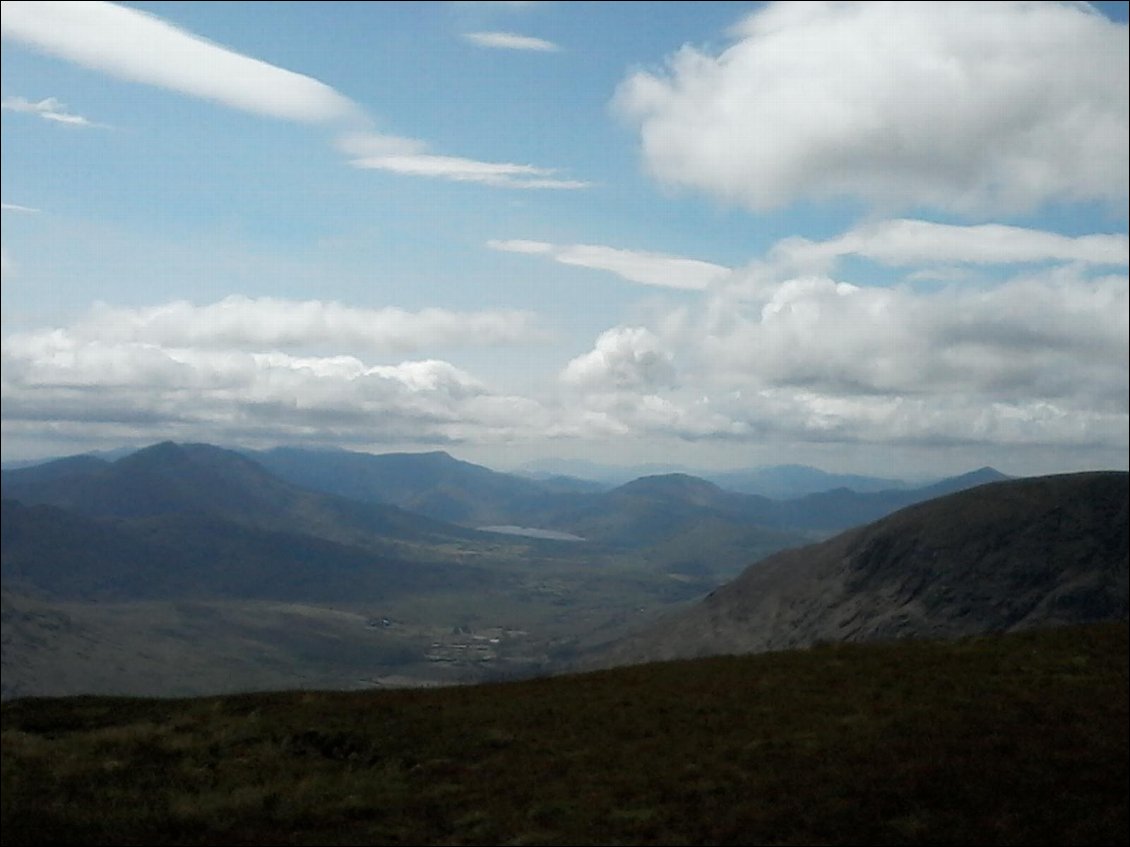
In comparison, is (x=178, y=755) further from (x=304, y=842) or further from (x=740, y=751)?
(x=740, y=751)

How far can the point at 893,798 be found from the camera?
2833 centimetres

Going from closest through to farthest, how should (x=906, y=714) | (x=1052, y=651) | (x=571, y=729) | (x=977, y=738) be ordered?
1. (x=977, y=738)
2. (x=906, y=714)
3. (x=571, y=729)
4. (x=1052, y=651)

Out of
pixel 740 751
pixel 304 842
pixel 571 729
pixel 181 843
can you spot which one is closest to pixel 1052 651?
pixel 740 751

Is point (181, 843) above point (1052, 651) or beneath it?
beneath

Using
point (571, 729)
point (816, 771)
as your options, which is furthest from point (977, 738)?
point (571, 729)

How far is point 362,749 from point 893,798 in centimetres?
2149

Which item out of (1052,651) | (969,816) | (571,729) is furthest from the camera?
(1052,651)

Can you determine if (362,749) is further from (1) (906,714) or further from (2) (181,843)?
(1) (906,714)

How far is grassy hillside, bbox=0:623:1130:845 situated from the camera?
27.5 metres

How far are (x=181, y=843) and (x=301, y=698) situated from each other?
2254 cm

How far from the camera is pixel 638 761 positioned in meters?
34.0

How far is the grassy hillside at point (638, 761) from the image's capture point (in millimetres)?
27516

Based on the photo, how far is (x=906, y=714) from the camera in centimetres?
3700

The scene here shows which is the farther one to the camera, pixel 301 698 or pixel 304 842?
pixel 301 698
